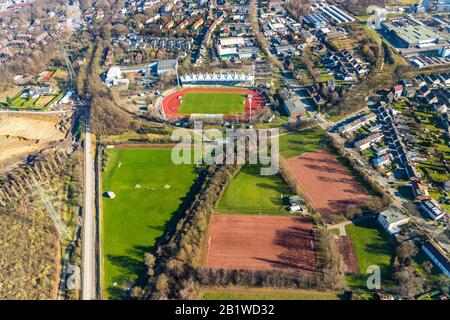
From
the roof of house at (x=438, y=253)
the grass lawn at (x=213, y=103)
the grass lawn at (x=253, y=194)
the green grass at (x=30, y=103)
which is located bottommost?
the roof of house at (x=438, y=253)

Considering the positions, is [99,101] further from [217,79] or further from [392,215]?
[392,215]

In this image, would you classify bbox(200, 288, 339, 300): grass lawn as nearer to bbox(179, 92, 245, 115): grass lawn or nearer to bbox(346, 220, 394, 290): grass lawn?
bbox(346, 220, 394, 290): grass lawn

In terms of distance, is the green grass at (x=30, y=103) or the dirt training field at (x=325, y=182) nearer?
the dirt training field at (x=325, y=182)

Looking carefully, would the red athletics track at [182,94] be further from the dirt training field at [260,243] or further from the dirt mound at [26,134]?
the dirt training field at [260,243]

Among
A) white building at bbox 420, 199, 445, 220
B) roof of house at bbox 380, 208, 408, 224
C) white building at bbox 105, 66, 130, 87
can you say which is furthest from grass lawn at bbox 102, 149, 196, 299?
white building at bbox 420, 199, 445, 220

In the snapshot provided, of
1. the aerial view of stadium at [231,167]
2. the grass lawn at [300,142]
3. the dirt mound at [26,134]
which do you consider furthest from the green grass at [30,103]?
the grass lawn at [300,142]

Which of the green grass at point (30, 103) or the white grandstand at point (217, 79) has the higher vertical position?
the white grandstand at point (217, 79)

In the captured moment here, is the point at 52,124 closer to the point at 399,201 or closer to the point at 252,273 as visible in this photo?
the point at 252,273
